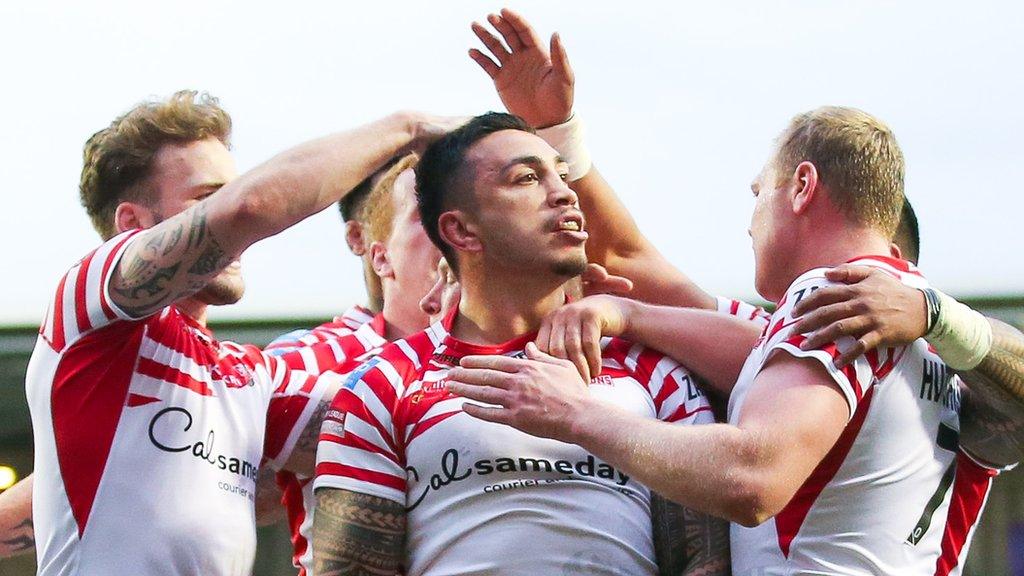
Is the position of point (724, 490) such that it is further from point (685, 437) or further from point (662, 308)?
point (662, 308)

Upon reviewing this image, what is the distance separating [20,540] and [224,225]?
1.47 m

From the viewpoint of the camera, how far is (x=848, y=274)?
3367mm

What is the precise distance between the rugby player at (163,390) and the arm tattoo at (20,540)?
0.56 metres

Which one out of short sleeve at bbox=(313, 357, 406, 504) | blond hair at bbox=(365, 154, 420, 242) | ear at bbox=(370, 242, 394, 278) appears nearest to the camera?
short sleeve at bbox=(313, 357, 406, 504)

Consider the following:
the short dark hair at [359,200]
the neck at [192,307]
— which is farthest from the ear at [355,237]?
the neck at [192,307]

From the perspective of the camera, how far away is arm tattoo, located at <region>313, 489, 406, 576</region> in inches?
140

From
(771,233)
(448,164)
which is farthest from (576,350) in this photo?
(448,164)

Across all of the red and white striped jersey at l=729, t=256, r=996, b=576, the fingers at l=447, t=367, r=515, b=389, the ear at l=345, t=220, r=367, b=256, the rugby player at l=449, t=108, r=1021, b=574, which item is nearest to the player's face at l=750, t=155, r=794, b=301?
the rugby player at l=449, t=108, r=1021, b=574

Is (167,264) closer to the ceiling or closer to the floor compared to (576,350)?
closer to the ceiling

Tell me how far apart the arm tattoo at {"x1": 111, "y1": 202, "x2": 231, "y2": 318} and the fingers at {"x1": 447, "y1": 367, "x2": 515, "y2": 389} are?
2.13ft

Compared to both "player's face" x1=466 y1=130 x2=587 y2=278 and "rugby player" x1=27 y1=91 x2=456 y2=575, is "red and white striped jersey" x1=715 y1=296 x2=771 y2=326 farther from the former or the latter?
"rugby player" x1=27 y1=91 x2=456 y2=575

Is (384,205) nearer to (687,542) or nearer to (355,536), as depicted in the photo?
(355,536)

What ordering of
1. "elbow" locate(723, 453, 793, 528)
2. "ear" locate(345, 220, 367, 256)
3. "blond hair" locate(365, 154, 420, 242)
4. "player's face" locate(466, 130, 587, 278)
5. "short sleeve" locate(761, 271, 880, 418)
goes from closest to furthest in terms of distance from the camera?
1. "elbow" locate(723, 453, 793, 528)
2. "short sleeve" locate(761, 271, 880, 418)
3. "player's face" locate(466, 130, 587, 278)
4. "blond hair" locate(365, 154, 420, 242)
5. "ear" locate(345, 220, 367, 256)

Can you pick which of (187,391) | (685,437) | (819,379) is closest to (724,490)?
(685,437)
